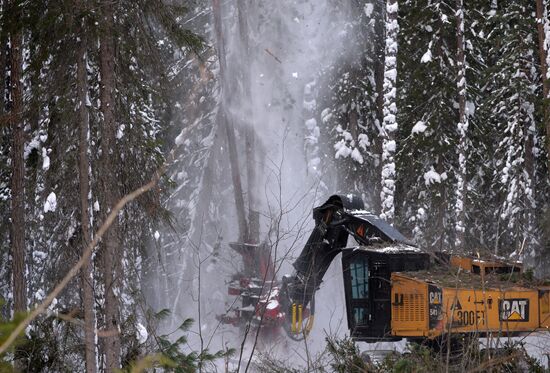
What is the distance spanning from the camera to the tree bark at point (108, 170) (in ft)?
35.7

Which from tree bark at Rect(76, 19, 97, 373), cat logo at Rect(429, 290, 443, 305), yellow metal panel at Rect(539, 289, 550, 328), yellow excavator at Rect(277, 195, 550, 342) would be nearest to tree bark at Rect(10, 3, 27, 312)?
tree bark at Rect(76, 19, 97, 373)

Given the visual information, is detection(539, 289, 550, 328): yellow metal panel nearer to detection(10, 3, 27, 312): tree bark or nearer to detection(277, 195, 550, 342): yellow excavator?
detection(277, 195, 550, 342): yellow excavator

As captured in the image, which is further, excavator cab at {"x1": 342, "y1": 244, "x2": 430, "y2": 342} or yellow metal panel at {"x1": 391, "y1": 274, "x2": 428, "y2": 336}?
excavator cab at {"x1": 342, "y1": 244, "x2": 430, "y2": 342}

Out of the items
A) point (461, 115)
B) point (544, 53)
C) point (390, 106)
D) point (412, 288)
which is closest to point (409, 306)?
point (412, 288)

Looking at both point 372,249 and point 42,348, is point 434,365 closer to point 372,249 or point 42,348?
point 372,249

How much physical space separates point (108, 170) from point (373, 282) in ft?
13.8

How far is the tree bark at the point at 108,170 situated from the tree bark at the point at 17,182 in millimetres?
3408

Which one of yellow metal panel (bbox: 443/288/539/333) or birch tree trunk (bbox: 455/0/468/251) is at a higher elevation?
birch tree trunk (bbox: 455/0/468/251)

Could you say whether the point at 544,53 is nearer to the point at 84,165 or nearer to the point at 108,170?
the point at 108,170

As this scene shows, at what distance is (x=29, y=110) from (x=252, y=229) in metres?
14.4

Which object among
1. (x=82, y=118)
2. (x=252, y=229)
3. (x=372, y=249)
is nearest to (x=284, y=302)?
(x=372, y=249)

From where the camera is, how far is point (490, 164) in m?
28.5

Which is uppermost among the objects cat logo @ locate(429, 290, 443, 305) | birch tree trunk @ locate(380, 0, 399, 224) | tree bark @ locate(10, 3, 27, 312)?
birch tree trunk @ locate(380, 0, 399, 224)

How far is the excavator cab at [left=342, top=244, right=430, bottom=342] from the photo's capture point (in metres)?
11.6
